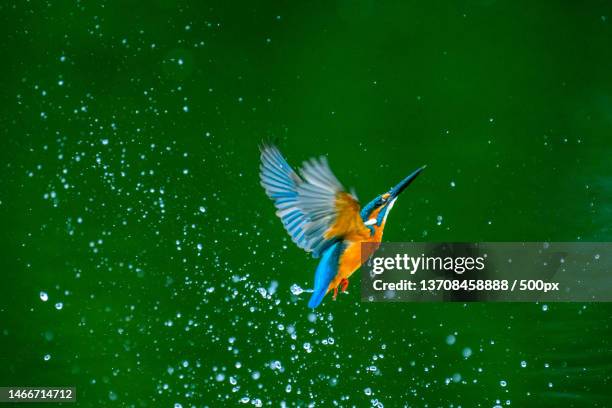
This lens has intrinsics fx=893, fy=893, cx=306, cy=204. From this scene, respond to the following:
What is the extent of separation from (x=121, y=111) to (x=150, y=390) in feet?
3.00

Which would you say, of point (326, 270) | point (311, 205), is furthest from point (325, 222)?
point (326, 270)

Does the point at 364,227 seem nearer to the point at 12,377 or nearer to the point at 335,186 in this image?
the point at 335,186

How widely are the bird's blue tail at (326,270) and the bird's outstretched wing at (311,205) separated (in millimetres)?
23

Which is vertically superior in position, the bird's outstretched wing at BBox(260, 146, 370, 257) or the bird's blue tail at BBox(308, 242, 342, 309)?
the bird's outstretched wing at BBox(260, 146, 370, 257)

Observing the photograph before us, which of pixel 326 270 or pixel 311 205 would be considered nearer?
pixel 311 205

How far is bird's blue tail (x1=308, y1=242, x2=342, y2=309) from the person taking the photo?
7.18 ft

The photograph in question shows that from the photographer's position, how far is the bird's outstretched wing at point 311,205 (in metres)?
1.97

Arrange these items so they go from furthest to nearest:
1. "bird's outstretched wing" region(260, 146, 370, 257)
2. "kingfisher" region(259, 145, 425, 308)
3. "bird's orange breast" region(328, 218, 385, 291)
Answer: "bird's orange breast" region(328, 218, 385, 291) → "kingfisher" region(259, 145, 425, 308) → "bird's outstretched wing" region(260, 146, 370, 257)

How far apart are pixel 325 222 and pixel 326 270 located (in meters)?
0.19

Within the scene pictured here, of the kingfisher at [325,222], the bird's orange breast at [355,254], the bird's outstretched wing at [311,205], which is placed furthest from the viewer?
the bird's orange breast at [355,254]

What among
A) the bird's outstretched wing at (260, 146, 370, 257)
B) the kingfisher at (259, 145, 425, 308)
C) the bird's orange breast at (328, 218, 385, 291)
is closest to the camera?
the bird's outstretched wing at (260, 146, 370, 257)

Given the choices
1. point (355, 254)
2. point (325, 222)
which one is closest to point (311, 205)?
point (325, 222)

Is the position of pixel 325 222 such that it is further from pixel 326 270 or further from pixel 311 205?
pixel 326 270

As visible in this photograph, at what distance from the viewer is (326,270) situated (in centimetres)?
223
